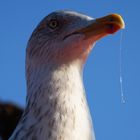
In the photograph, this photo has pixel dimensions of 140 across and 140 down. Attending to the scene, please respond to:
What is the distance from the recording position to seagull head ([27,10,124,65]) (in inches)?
201

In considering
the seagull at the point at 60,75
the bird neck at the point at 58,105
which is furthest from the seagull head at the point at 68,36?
the bird neck at the point at 58,105

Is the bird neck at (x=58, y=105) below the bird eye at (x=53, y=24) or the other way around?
below

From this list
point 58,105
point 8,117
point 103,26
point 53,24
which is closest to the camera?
point 58,105

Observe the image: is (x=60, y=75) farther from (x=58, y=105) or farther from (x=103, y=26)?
(x=103, y=26)

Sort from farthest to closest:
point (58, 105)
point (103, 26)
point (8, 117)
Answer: point (8, 117), point (103, 26), point (58, 105)

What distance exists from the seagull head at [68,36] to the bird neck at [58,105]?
4.5 inches

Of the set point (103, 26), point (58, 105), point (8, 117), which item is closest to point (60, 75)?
point (58, 105)

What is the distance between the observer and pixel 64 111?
15.9ft

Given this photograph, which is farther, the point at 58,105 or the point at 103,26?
the point at 103,26

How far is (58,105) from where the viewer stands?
16.0 ft

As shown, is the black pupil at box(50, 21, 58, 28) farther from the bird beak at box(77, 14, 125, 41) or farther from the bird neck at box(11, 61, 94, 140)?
the bird neck at box(11, 61, 94, 140)

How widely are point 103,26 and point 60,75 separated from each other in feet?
1.89

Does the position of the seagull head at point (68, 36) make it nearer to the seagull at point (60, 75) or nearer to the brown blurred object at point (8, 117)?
the seagull at point (60, 75)

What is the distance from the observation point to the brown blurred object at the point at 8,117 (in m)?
10.4
